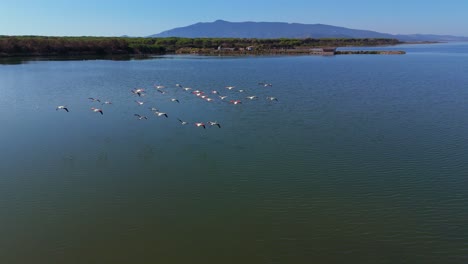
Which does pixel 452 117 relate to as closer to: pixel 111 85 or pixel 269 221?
pixel 269 221

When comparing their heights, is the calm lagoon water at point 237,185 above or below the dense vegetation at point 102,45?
below

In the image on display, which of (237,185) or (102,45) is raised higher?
(102,45)

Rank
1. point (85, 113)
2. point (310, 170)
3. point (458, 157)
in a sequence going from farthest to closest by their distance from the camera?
point (85, 113)
point (458, 157)
point (310, 170)

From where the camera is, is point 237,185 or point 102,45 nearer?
point 237,185

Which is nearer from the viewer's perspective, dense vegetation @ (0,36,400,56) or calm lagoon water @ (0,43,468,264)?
calm lagoon water @ (0,43,468,264)

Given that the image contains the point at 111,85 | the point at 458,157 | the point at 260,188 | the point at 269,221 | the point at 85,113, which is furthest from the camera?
the point at 111,85

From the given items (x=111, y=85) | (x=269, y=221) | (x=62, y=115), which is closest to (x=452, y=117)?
(x=269, y=221)

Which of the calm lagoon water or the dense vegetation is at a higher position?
the dense vegetation

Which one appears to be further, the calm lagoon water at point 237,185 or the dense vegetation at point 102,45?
the dense vegetation at point 102,45
